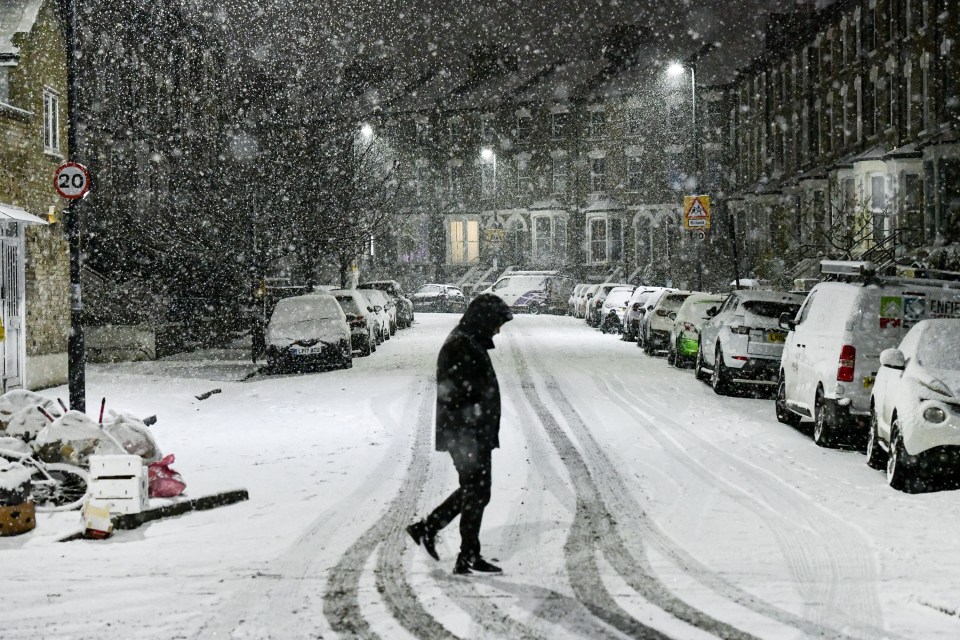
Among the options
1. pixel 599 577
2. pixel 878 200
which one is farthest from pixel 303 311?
pixel 878 200

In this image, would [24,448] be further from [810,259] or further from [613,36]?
[613,36]

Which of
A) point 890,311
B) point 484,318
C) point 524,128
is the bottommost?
point 890,311

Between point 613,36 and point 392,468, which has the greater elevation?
point 613,36

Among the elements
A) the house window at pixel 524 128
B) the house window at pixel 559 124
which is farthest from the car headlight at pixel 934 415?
the house window at pixel 524 128

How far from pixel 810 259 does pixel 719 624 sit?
39.5 m

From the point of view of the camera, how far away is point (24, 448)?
10.4m

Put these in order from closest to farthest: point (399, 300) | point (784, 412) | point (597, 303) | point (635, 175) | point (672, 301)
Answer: point (784, 412) < point (672, 301) < point (597, 303) < point (399, 300) < point (635, 175)

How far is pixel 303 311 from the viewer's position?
2538 centimetres

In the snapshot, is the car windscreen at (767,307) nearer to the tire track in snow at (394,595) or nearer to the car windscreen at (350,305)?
the tire track in snow at (394,595)

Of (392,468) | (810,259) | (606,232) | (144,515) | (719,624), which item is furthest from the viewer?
(606,232)

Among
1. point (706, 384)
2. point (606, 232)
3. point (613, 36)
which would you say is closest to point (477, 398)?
point (706, 384)

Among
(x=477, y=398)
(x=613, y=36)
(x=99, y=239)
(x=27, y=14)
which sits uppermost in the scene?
(x=613, y=36)

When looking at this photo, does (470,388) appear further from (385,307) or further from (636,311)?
(385,307)

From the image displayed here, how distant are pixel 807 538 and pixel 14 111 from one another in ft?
52.4
